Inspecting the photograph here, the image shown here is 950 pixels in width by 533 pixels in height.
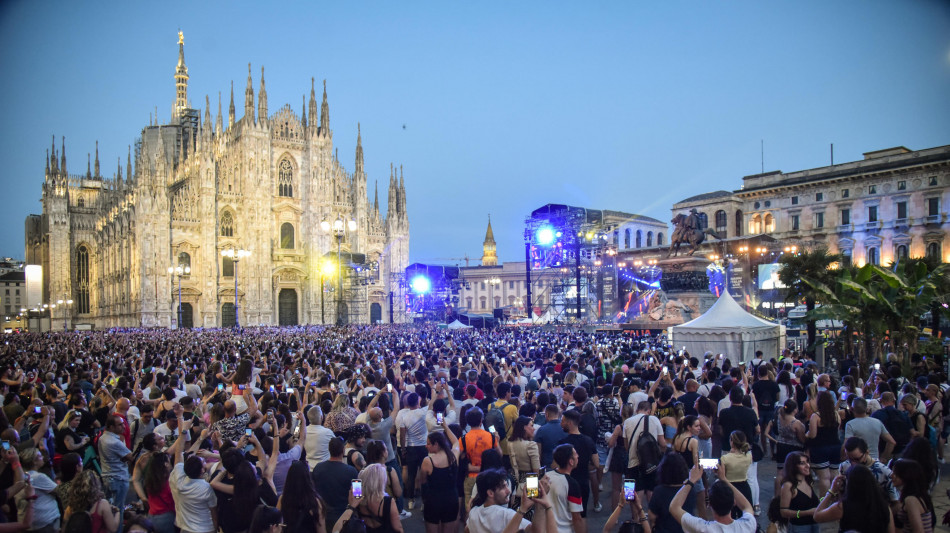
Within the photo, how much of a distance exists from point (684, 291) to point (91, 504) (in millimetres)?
28398

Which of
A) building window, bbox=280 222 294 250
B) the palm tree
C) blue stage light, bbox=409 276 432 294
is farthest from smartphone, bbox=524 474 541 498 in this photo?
building window, bbox=280 222 294 250

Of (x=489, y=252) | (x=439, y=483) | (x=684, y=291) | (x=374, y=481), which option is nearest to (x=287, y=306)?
(x=684, y=291)

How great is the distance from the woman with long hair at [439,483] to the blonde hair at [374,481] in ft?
3.09

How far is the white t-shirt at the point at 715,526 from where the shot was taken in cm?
427

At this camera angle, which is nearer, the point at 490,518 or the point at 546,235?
the point at 490,518

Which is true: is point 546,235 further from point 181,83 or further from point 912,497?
point 181,83

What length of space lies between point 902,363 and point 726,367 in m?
4.56

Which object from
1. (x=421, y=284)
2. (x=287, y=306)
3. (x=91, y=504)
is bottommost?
(x=287, y=306)

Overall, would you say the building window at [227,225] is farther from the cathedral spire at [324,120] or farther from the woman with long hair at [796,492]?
the woman with long hair at [796,492]

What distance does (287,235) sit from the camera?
2249 inches

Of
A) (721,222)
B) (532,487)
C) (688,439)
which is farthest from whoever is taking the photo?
(721,222)

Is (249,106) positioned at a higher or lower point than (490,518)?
higher

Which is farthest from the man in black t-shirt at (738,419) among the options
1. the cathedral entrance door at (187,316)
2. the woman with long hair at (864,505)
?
the cathedral entrance door at (187,316)

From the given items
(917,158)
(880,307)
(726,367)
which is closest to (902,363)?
(880,307)
